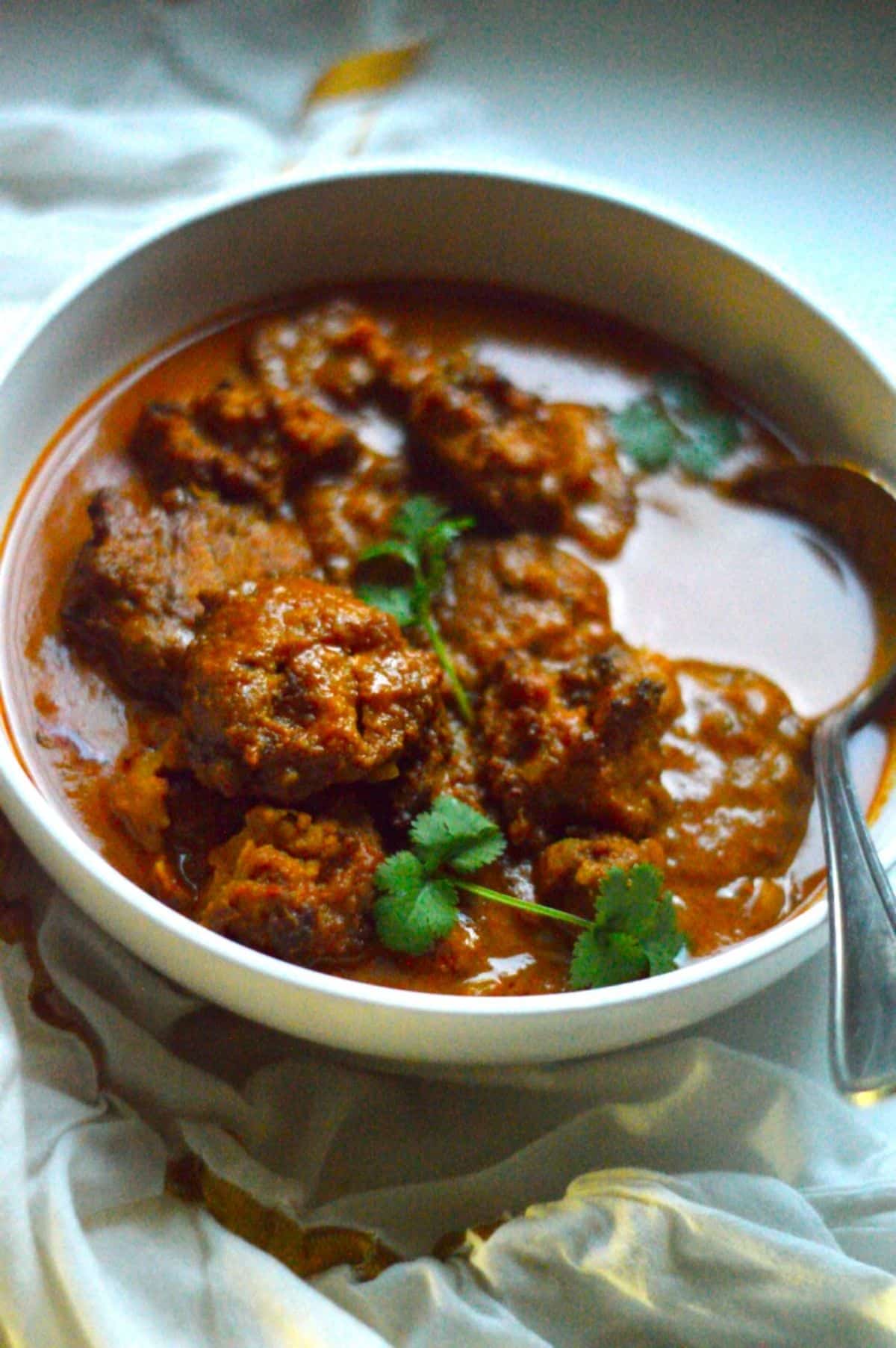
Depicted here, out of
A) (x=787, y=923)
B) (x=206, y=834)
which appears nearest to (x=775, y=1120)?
(x=787, y=923)

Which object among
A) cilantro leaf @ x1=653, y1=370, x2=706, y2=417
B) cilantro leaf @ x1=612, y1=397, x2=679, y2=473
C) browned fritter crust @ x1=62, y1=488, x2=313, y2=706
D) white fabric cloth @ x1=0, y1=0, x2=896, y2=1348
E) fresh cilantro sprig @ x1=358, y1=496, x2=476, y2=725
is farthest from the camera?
cilantro leaf @ x1=653, y1=370, x2=706, y2=417

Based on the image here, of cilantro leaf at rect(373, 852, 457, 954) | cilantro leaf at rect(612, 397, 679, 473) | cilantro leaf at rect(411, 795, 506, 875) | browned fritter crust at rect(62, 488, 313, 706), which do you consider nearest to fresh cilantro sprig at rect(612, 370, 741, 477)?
cilantro leaf at rect(612, 397, 679, 473)

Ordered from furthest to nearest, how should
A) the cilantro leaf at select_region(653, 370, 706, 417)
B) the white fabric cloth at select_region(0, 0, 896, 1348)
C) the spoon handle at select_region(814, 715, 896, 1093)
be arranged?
the cilantro leaf at select_region(653, 370, 706, 417) → the white fabric cloth at select_region(0, 0, 896, 1348) → the spoon handle at select_region(814, 715, 896, 1093)

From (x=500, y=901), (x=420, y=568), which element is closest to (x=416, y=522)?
(x=420, y=568)

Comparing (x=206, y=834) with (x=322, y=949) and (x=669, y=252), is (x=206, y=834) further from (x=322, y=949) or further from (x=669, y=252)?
(x=669, y=252)

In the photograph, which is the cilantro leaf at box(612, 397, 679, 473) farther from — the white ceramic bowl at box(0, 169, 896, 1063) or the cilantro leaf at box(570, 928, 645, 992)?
the cilantro leaf at box(570, 928, 645, 992)
